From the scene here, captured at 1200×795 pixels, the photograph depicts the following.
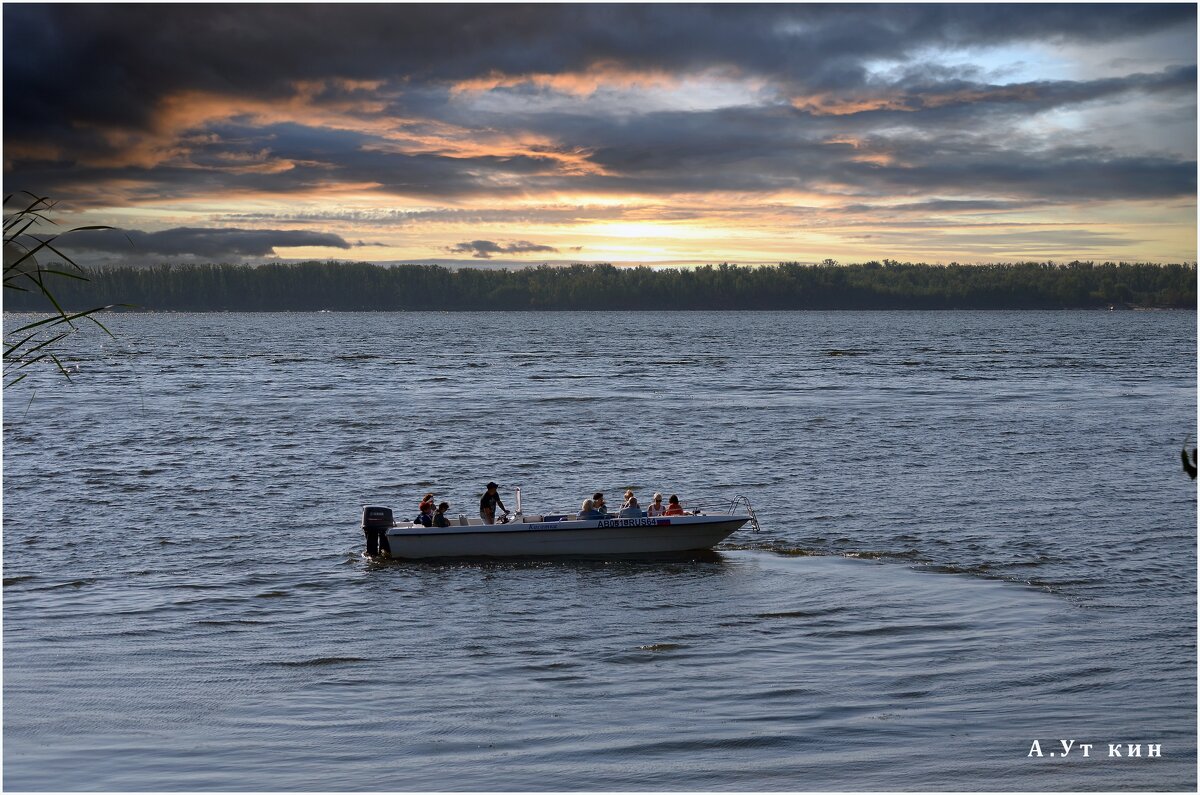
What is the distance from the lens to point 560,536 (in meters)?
27.5

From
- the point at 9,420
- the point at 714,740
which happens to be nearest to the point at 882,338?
the point at 9,420

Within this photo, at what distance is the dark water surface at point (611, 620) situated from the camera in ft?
46.8

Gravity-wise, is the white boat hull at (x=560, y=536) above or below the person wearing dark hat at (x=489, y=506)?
below

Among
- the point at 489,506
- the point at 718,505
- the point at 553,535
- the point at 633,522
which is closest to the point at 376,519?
the point at 489,506

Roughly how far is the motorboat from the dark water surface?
44 cm

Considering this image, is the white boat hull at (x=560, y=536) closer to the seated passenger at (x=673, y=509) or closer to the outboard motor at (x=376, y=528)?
the outboard motor at (x=376, y=528)

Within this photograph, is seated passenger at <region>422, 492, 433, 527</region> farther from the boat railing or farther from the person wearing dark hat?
the boat railing

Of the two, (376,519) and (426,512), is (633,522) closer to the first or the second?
(426,512)

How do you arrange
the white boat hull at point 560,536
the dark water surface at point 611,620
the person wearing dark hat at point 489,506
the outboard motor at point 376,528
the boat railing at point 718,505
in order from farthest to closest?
the boat railing at point 718,505 → the person wearing dark hat at point 489,506 → the outboard motor at point 376,528 → the white boat hull at point 560,536 → the dark water surface at point 611,620

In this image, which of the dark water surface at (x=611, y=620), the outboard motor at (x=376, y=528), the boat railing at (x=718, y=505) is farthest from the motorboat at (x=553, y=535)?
the boat railing at (x=718, y=505)

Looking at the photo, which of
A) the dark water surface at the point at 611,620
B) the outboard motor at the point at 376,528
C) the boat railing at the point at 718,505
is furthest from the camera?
the boat railing at the point at 718,505

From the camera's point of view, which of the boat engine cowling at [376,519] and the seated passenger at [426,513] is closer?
the boat engine cowling at [376,519]

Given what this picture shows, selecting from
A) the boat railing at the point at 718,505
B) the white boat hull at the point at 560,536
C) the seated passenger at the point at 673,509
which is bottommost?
the boat railing at the point at 718,505

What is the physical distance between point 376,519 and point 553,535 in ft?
14.9
